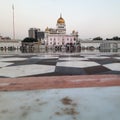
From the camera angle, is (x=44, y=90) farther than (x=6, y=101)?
Yes

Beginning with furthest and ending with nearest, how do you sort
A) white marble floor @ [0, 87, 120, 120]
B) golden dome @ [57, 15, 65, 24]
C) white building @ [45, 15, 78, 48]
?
white building @ [45, 15, 78, 48] → golden dome @ [57, 15, 65, 24] → white marble floor @ [0, 87, 120, 120]

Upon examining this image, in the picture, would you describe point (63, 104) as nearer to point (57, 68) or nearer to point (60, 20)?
point (57, 68)

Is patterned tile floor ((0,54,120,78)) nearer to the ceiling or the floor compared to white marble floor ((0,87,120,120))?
nearer to the floor

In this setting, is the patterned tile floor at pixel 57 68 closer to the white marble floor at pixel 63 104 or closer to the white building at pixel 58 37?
the white marble floor at pixel 63 104

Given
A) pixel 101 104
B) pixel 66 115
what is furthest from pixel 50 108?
pixel 101 104

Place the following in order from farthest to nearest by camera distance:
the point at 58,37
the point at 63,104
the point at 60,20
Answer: the point at 58,37 < the point at 60,20 < the point at 63,104

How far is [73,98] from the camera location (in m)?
2.53

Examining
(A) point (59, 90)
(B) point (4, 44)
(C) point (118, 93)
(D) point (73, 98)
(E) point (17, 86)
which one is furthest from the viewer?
(B) point (4, 44)

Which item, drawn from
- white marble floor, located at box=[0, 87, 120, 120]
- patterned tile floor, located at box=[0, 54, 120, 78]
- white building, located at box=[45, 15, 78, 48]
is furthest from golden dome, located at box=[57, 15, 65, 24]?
white marble floor, located at box=[0, 87, 120, 120]

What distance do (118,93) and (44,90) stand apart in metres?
0.98

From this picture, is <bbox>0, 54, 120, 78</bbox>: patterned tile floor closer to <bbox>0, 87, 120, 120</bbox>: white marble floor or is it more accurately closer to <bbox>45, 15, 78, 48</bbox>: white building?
<bbox>0, 87, 120, 120</bbox>: white marble floor

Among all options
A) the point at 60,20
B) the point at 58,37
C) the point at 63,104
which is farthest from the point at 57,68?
the point at 58,37

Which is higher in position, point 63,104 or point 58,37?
point 58,37

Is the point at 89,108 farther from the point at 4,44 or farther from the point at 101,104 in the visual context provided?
the point at 4,44
